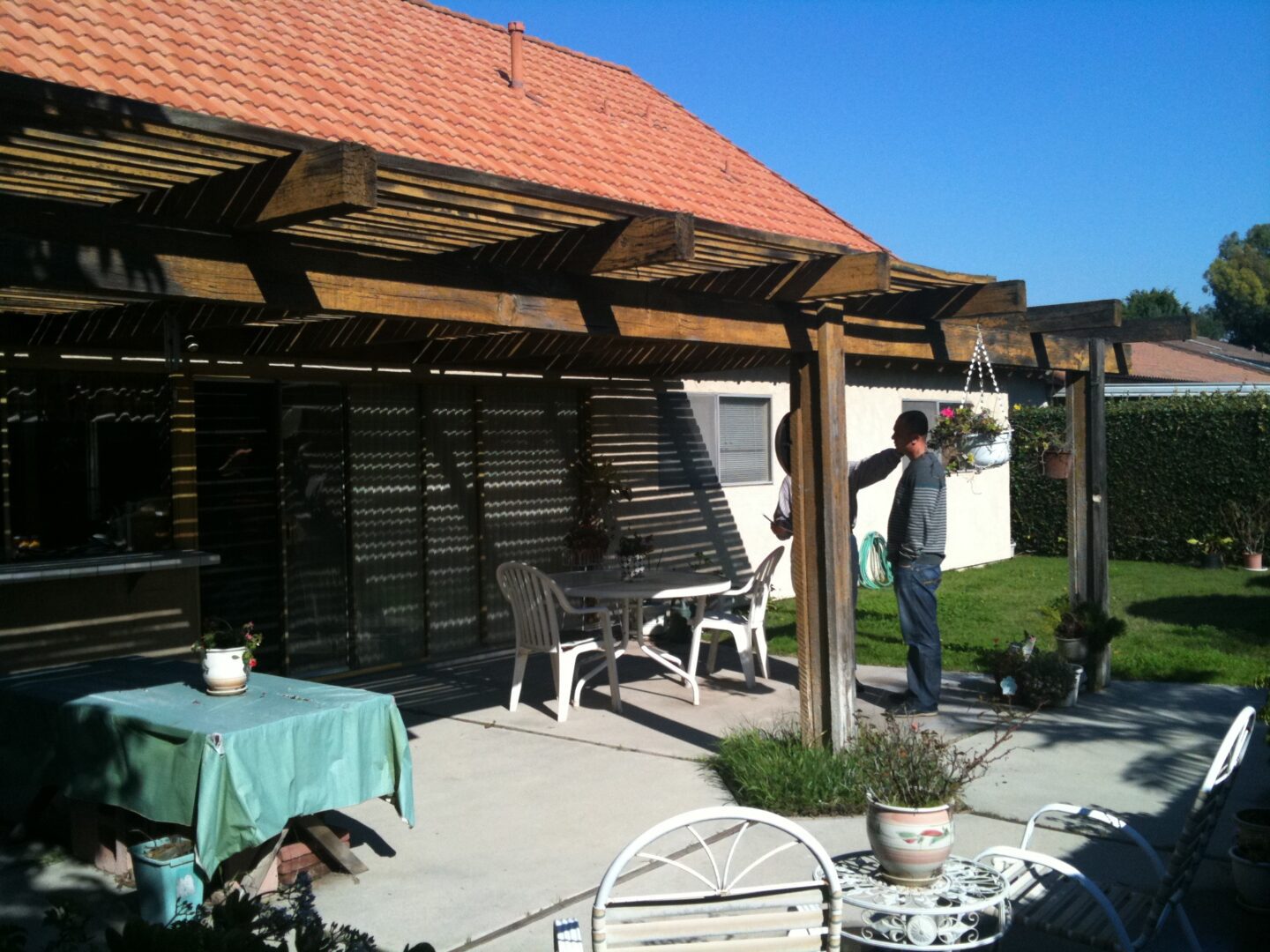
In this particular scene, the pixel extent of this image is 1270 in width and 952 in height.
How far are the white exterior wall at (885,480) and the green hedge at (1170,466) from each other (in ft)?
2.81

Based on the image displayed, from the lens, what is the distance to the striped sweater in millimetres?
7148

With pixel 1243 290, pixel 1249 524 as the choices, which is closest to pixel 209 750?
pixel 1249 524

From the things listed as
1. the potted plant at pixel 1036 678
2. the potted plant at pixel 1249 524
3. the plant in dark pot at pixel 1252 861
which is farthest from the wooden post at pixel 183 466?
the potted plant at pixel 1249 524

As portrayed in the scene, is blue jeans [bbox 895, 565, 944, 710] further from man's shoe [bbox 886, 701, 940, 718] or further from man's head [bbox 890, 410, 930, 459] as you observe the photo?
man's head [bbox 890, 410, 930, 459]

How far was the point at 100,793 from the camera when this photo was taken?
4.57 metres

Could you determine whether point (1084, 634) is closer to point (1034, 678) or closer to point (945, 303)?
point (1034, 678)

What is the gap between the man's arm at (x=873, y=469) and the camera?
7590 mm

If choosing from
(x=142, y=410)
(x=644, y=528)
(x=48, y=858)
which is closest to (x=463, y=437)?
(x=644, y=528)

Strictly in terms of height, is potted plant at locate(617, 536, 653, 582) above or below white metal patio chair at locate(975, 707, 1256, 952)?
above

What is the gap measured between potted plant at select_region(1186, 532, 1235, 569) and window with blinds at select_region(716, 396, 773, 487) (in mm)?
6831

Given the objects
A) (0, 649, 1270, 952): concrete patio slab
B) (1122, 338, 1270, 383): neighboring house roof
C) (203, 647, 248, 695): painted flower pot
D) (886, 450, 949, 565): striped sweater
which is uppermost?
(1122, 338, 1270, 383): neighboring house roof

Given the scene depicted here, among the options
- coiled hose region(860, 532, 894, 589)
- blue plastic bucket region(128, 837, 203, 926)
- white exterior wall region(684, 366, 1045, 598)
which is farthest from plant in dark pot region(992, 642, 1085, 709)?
coiled hose region(860, 532, 894, 589)

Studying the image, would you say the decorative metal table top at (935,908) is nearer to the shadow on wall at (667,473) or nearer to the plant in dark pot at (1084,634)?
the plant in dark pot at (1084,634)

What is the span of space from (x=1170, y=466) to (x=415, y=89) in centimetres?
1176
